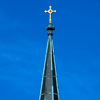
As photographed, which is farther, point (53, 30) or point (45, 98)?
point (53, 30)

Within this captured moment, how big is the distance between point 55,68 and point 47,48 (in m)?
3.45

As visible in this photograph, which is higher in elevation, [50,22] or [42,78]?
[50,22]

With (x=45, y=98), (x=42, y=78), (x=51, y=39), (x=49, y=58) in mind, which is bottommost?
(x=45, y=98)

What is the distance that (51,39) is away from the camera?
168 ft

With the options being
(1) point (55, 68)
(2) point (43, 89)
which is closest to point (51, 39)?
(1) point (55, 68)

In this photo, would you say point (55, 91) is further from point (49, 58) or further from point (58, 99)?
point (49, 58)

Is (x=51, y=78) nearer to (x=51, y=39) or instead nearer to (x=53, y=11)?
(x=51, y=39)

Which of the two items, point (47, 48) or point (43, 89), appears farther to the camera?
point (47, 48)

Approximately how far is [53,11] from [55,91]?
1266cm

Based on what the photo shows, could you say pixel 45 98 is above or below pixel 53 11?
below

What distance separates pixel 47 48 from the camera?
165 ft

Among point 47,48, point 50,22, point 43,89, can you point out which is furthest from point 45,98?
point 50,22

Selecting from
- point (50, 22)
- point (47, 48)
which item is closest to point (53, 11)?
point (50, 22)

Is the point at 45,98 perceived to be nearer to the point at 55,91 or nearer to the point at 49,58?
the point at 55,91
